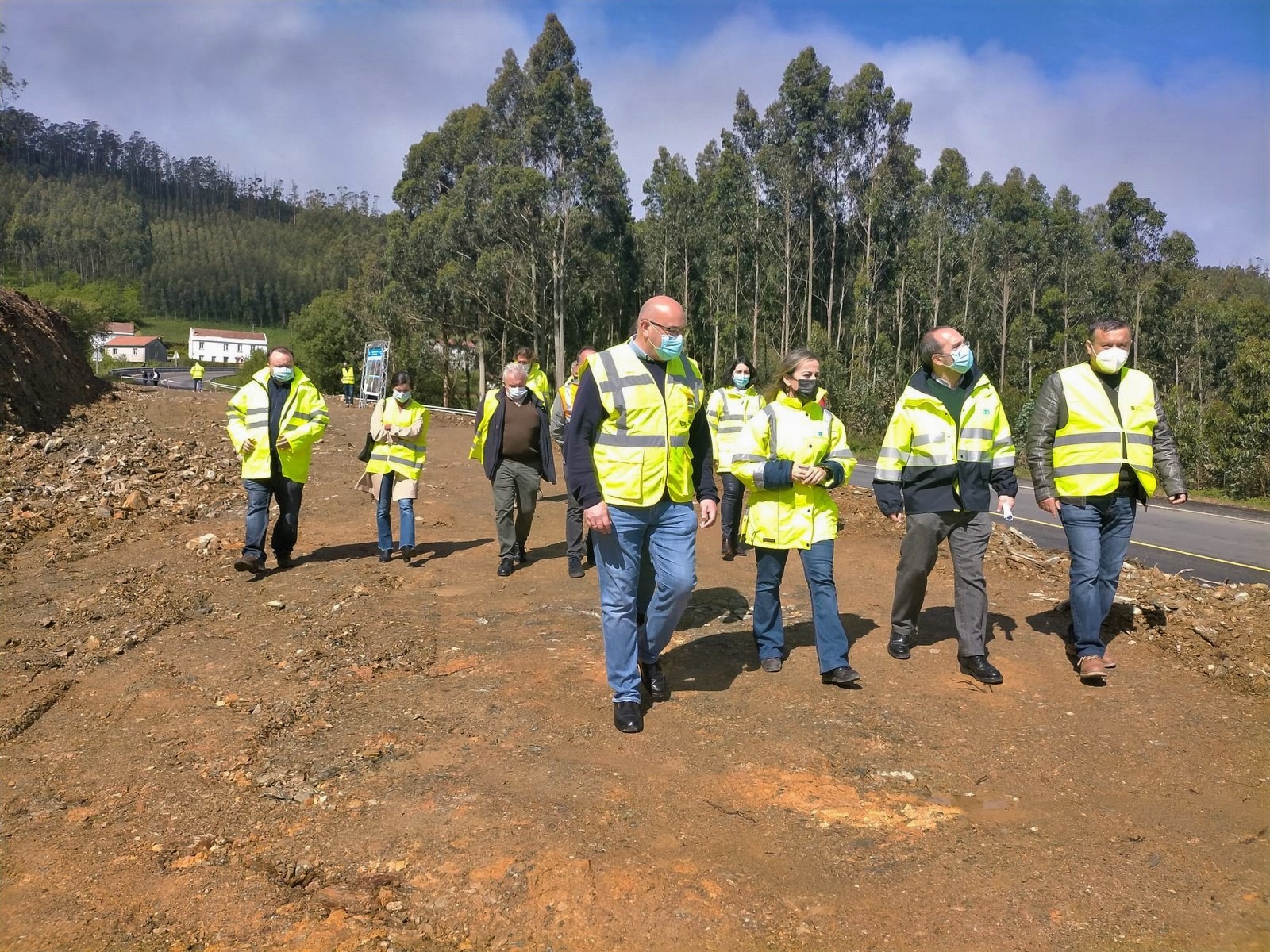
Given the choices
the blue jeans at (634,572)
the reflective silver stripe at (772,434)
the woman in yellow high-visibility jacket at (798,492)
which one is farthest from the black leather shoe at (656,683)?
the reflective silver stripe at (772,434)

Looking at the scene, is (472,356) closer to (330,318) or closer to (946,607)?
(330,318)

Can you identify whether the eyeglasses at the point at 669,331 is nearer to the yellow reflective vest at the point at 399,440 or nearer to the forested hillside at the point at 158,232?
the yellow reflective vest at the point at 399,440

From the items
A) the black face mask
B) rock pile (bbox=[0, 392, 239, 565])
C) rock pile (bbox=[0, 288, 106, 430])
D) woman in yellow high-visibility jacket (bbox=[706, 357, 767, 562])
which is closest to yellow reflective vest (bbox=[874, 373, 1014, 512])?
the black face mask

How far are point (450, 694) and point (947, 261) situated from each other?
4863 cm

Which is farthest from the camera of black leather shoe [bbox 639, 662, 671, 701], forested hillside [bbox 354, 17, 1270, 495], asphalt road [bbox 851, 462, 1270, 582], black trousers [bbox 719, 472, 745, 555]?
forested hillside [bbox 354, 17, 1270, 495]

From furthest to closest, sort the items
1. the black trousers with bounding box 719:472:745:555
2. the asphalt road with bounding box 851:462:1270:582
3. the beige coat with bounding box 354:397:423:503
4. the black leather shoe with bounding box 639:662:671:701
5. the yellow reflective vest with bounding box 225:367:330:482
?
the asphalt road with bounding box 851:462:1270:582 → the black trousers with bounding box 719:472:745:555 → the beige coat with bounding box 354:397:423:503 → the yellow reflective vest with bounding box 225:367:330:482 → the black leather shoe with bounding box 639:662:671:701

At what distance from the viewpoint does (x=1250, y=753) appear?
434 centimetres

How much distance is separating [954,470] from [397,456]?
5.11m

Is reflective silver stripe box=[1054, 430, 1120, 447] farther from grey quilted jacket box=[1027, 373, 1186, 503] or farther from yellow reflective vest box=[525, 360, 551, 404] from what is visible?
yellow reflective vest box=[525, 360, 551, 404]

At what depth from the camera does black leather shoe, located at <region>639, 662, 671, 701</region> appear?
486cm

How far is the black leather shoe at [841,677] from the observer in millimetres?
4996

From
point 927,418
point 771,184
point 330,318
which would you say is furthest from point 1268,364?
point 330,318

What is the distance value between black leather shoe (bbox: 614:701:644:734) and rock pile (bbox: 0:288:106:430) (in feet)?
49.5

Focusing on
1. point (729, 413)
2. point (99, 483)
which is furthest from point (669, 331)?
point (99, 483)
